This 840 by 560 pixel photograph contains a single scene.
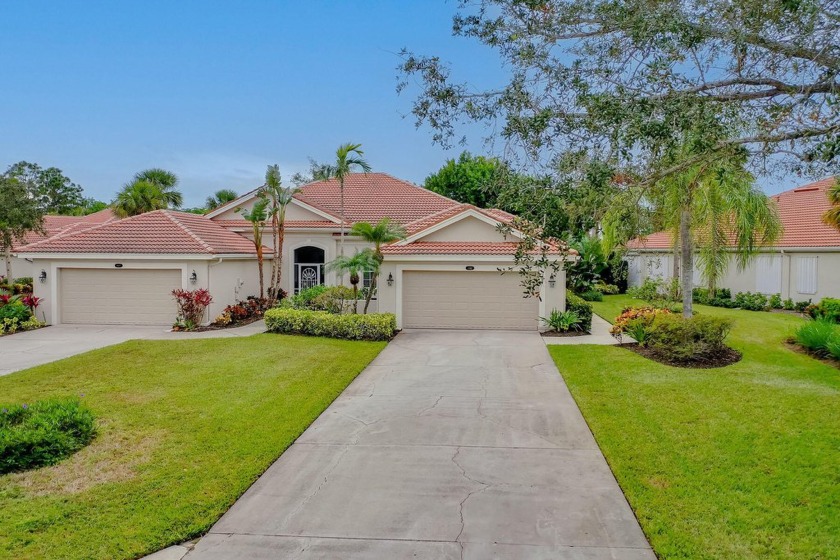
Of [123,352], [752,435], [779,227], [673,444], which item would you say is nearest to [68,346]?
[123,352]

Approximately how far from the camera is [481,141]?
624cm

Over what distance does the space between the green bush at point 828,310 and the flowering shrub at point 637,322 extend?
21.8ft

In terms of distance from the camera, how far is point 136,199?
3012 centimetres

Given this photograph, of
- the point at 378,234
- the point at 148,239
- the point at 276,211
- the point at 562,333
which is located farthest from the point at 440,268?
the point at 148,239

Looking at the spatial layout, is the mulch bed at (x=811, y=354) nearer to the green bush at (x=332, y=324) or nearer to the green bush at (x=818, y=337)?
the green bush at (x=818, y=337)

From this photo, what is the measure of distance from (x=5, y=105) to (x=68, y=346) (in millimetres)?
11239

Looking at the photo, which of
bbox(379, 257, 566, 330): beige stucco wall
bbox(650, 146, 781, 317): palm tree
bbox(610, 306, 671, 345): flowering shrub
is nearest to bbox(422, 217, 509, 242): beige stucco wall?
bbox(379, 257, 566, 330): beige stucco wall

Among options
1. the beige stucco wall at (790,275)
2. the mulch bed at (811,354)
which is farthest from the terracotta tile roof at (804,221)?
the mulch bed at (811,354)

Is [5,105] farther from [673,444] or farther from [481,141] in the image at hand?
[673,444]

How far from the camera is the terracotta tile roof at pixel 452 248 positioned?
1744cm

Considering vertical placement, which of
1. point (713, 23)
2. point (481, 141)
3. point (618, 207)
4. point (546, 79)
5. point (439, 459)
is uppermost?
point (713, 23)

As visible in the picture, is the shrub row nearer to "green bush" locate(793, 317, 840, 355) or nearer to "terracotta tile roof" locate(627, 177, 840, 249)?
"green bush" locate(793, 317, 840, 355)

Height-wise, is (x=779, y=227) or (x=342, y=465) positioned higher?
(x=779, y=227)

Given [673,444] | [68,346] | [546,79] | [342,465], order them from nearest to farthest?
[546,79] → [342,465] → [673,444] → [68,346]
